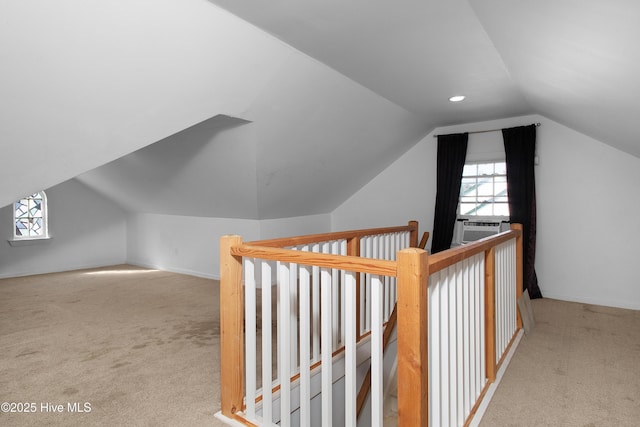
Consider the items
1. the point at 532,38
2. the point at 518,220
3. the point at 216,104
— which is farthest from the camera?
the point at 518,220

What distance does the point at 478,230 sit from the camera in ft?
14.1

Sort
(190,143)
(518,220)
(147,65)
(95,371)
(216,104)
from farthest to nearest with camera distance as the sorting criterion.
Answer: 1. (518,220)
2. (190,143)
3. (216,104)
4. (95,371)
5. (147,65)

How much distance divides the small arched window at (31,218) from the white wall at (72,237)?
0.08 m

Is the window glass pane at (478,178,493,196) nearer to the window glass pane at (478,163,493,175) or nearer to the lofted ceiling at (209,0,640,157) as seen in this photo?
the window glass pane at (478,163,493,175)

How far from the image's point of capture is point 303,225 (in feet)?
17.6

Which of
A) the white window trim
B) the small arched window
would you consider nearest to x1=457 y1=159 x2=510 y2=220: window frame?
the white window trim

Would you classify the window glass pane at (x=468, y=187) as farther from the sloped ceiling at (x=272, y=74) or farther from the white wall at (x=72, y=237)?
the white wall at (x=72, y=237)

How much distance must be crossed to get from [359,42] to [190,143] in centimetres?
205

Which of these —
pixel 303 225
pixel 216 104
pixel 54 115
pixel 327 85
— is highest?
pixel 327 85

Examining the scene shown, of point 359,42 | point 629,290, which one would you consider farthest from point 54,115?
point 629,290

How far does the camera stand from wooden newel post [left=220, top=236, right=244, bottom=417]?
1.86 metres

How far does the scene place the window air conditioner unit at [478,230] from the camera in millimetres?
4215

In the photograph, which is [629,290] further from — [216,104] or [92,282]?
[92,282]

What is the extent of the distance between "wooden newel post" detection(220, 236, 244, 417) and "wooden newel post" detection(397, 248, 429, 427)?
87cm
